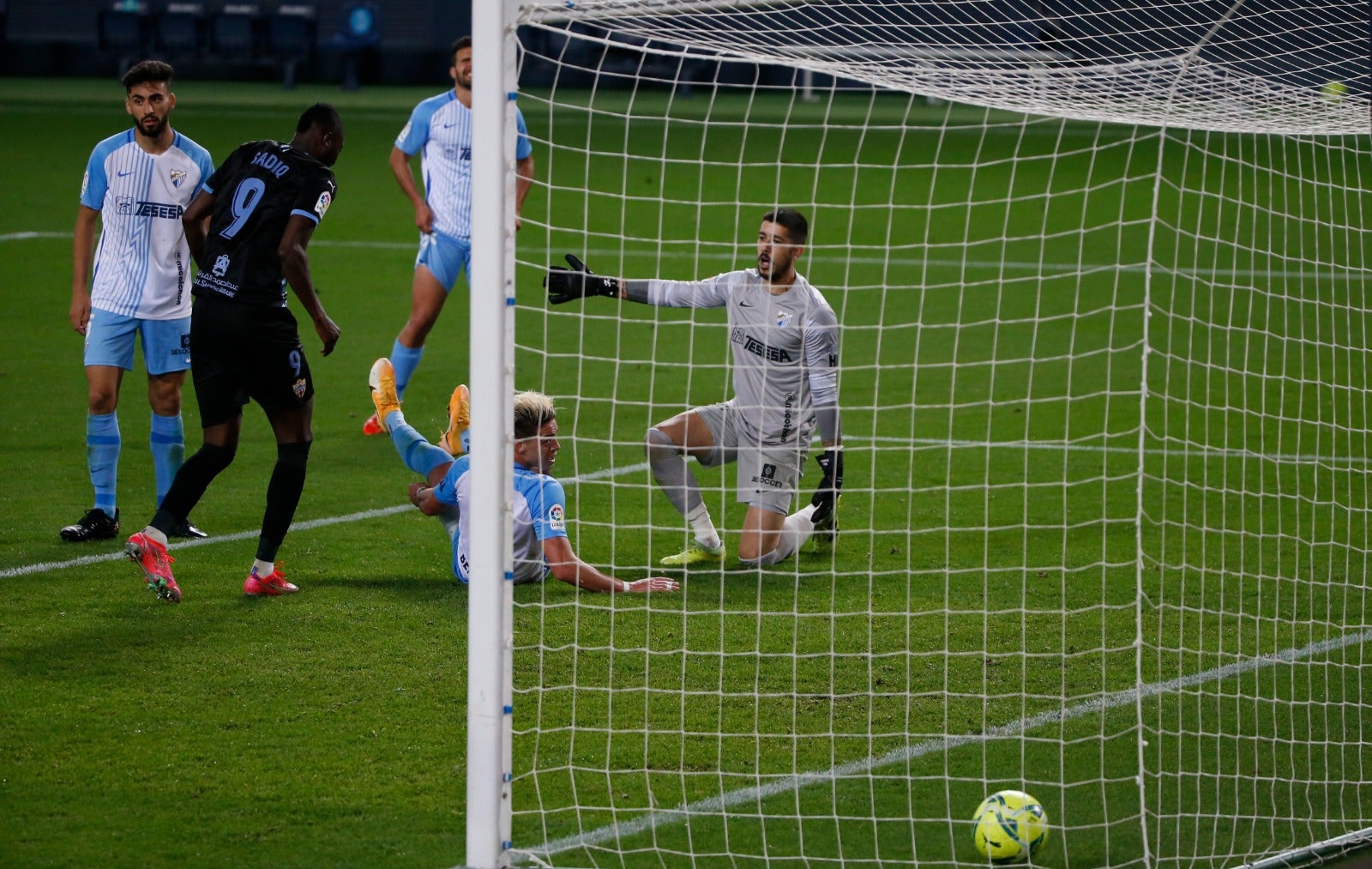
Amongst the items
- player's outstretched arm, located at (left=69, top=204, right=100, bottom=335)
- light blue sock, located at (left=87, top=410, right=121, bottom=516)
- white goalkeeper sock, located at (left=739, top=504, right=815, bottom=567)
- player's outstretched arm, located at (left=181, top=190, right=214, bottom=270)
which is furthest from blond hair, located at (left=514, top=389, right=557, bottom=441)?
player's outstretched arm, located at (left=69, top=204, right=100, bottom=335)

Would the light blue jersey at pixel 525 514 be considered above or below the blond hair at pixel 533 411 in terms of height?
below

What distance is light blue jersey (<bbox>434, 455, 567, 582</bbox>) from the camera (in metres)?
6.11

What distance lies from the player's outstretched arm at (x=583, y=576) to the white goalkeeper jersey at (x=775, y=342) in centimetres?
91

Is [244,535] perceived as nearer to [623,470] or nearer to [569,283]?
[623,470]

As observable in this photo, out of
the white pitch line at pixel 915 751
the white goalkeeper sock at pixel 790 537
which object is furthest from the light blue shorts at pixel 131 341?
the white pitch line at pixel 915 751

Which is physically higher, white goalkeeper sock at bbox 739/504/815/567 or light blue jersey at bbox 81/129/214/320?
light blue jersey at bbox 81/129/214/320

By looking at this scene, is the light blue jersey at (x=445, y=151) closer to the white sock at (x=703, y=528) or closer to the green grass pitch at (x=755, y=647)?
the green grass pitch at (x=755, y=647)

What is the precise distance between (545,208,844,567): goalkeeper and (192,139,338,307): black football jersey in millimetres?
1357

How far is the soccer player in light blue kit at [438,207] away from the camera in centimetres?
955

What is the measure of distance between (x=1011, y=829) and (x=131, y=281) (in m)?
4.83

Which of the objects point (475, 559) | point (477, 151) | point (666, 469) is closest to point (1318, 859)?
point (475, 559)

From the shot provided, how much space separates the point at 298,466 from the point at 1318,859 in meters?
4.09

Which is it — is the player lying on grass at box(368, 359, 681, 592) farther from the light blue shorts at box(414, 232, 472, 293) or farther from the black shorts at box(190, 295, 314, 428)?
the light blue shorts at box(414, 232, 472, 293)

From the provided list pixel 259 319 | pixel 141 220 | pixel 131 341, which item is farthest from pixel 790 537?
pixel 141 220
